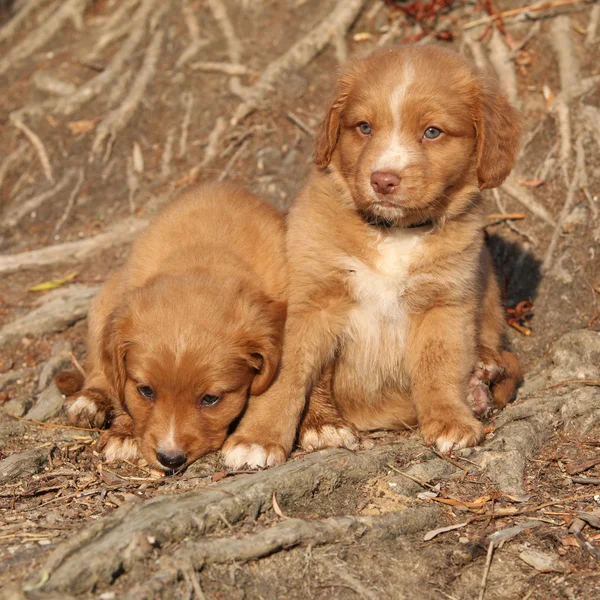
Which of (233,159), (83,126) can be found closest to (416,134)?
(233,159)

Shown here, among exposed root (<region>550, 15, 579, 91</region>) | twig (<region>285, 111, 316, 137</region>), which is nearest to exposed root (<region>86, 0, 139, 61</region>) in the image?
twig (<region>285, 111, 316, 137</region>)

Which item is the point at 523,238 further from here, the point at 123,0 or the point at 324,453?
the point at 123,0

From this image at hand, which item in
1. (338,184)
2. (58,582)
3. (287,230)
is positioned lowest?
(58,582)

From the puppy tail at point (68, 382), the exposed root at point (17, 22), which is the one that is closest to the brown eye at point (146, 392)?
the puppy tail at point (68, 382)

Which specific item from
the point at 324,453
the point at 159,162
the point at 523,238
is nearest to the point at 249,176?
the point at 159,162

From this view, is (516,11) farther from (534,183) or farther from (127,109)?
(127,109)
